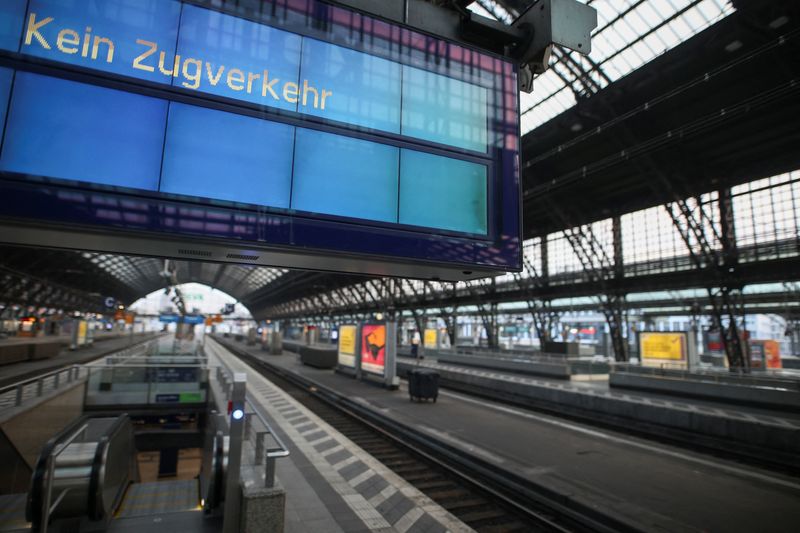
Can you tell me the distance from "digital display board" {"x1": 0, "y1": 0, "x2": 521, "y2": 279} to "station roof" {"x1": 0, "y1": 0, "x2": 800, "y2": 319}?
14824mm

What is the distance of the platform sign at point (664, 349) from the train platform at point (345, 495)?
19829 mm

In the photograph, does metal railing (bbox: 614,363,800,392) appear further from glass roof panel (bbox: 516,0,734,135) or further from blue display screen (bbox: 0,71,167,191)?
blue display screen (bbox: 0,71,167,191)

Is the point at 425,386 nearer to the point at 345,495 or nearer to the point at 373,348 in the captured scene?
the point at 373,348

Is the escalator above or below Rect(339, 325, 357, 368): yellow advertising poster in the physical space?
below

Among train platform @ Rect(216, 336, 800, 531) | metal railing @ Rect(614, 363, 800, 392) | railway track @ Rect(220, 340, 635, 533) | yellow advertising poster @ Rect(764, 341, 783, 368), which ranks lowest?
railway track @ Rect(220, 340, 635, 533)

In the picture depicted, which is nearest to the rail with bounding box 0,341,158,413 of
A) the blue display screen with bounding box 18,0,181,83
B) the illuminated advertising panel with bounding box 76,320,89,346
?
the blue display screen with bounding box 18,0,181,83

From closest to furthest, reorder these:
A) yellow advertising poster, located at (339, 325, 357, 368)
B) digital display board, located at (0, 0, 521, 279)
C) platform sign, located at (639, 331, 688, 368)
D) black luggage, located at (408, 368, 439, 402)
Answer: digital display board, located at (0, 0, 521, 279), black luggage, located at (408, 368, 439, 402), platform sign, located at (639, 331, 688, 368), yellow advertising poster, located at (339, 325, 357, 368)

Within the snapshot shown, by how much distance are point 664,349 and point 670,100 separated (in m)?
13.1

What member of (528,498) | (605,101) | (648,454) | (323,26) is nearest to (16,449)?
(528,498)

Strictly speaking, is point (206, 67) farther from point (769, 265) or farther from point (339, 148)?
point (769, 265)

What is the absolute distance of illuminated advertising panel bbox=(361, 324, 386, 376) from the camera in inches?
955

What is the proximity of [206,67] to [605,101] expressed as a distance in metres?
24.8

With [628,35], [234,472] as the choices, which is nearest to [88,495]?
[234,472]

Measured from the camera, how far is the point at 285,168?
4.07 meters
